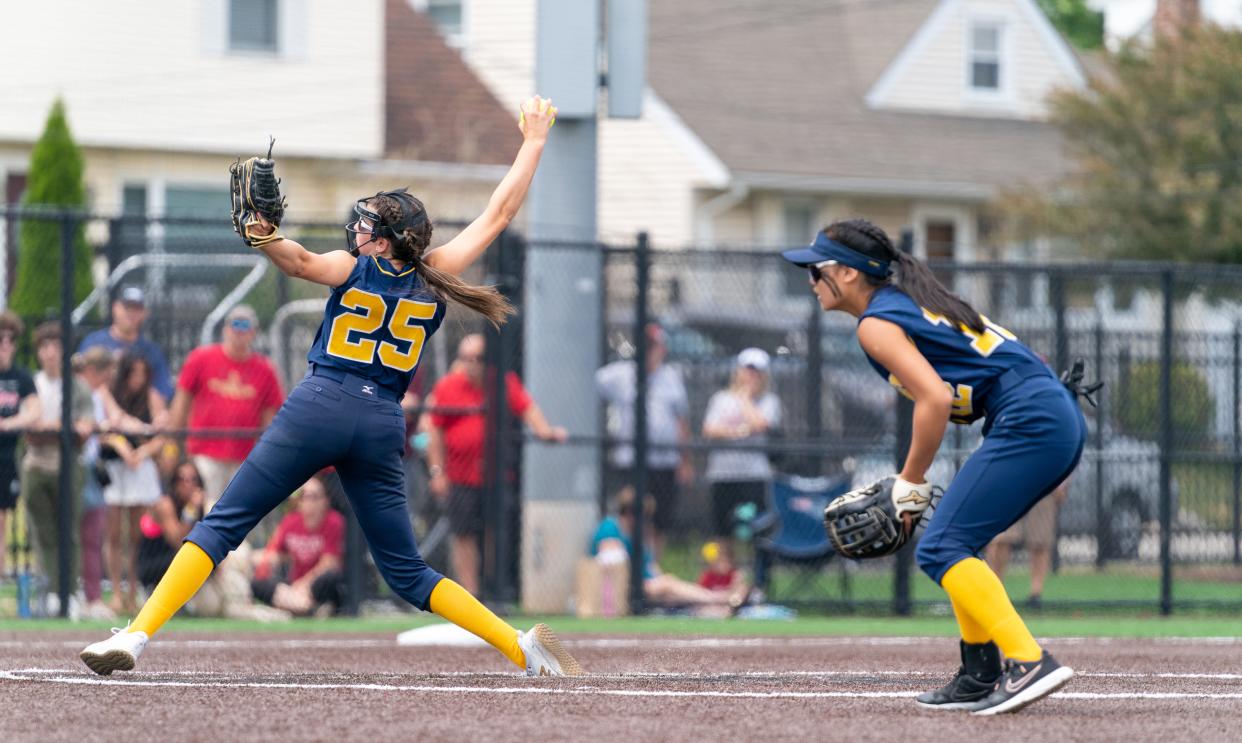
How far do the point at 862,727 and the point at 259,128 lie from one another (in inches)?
792

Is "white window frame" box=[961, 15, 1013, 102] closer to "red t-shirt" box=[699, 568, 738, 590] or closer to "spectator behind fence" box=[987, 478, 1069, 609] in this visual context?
"spectator behind fence" box=[987, 478, 1069, 609]

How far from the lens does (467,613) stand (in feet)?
24.6

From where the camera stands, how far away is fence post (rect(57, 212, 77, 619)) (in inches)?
492

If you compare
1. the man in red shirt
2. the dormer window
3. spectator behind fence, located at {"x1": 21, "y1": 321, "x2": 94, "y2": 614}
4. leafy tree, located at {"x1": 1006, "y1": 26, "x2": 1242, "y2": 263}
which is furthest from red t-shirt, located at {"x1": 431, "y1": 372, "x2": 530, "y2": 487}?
the dormer window

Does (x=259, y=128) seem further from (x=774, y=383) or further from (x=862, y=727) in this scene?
(x=862, y=727)

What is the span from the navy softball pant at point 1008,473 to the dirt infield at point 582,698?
592 millimetres

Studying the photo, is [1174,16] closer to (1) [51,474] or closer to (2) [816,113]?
(2) [816,113]

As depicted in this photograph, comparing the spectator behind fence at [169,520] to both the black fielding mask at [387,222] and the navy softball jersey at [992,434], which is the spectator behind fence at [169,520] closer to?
the black fielding mask at [387,222]

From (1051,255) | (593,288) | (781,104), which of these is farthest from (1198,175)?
(593,288)

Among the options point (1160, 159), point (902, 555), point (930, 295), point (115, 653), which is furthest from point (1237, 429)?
point (1160, 159)

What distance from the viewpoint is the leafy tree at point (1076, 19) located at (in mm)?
49812

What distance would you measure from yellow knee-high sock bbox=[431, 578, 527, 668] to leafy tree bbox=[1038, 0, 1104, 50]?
4474 centimetres

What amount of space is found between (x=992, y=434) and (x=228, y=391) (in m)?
7.20

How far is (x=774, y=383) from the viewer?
14.7m
